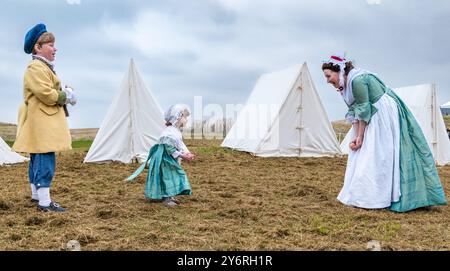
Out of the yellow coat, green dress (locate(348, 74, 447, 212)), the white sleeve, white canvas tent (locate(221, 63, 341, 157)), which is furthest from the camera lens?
white canvas tent (locate(221, 63, 341, 157))

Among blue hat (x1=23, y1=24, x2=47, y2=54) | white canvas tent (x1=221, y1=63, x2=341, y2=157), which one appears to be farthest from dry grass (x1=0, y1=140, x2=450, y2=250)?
white canvas tent (x1=221, y1=63, x2=341, y2=157)

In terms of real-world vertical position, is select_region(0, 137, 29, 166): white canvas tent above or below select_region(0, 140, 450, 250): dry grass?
above

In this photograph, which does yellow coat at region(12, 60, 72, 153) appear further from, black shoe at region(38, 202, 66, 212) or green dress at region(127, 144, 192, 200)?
green dress at region(127, 144, 192, 200)

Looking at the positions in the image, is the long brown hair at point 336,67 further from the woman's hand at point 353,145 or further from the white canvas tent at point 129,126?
the white canvas tent at point 129,126

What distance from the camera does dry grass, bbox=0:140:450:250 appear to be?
3064 mm

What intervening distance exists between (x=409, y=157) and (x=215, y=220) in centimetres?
196

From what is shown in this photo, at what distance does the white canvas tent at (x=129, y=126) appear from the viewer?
9008 millimetres

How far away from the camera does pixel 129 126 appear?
30.1 feet

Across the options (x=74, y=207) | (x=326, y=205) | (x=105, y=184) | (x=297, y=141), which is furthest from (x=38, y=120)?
(x=297, y=141)

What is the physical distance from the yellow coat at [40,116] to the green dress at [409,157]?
271cm

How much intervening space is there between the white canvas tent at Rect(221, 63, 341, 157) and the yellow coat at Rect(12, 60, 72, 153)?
6.69m

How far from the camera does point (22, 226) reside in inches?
139

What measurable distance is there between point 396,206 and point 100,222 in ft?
8.68

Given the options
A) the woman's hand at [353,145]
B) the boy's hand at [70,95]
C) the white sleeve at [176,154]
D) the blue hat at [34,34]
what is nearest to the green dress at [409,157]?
the woman's hand at [353,145]
